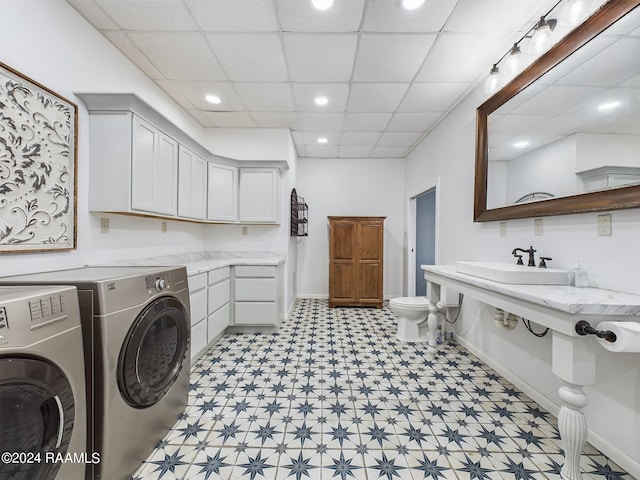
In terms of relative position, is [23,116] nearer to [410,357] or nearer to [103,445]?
[103,445]

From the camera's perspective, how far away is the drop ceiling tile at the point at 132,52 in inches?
79.4

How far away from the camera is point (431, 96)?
2.79 metres

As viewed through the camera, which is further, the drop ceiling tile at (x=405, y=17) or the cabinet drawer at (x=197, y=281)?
the cabinet drawer at (x=197, y=281)

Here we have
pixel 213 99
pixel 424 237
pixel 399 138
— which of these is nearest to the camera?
pixel 213 99

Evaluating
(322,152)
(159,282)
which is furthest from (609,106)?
(322,152)

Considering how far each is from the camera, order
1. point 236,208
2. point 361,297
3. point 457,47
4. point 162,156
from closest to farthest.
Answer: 1. point 457,47
2. point 162,156
3. point 236,208
4. point 361,297

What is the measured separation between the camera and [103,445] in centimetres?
112

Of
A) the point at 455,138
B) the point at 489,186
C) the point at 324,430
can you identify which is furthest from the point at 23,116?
the point at 455,138

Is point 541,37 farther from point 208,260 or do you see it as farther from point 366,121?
point 208,260

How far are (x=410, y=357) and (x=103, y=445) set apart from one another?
2323mm

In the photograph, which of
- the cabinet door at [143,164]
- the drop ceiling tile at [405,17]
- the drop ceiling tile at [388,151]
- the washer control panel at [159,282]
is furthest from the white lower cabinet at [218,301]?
the drop ceiling tile at [388,151]

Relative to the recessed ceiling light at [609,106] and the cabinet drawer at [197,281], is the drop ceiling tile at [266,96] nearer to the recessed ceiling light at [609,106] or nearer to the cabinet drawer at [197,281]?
the cabinet drawer at [197,281]

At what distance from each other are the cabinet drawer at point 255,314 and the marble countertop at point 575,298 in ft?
7.37

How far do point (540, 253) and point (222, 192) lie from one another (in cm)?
321
